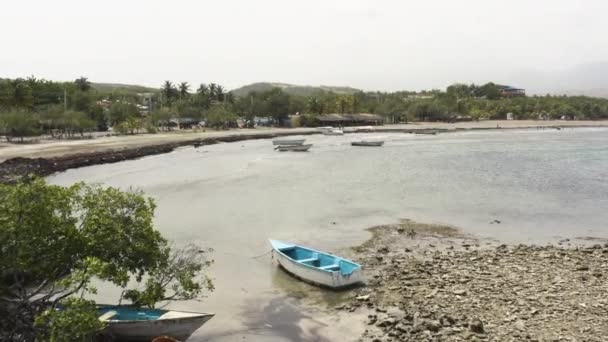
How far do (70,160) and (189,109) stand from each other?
72.3m

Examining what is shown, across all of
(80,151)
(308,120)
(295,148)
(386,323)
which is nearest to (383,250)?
(386,323)

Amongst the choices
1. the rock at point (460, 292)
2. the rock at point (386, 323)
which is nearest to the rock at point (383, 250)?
the rock at point (460, 292)

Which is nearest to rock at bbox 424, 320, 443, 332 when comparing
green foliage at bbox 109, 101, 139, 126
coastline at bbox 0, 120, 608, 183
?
coastline at bbox 0, 120, 608, 183

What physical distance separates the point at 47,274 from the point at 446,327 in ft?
36.0

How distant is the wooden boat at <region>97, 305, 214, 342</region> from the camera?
41.0 feet

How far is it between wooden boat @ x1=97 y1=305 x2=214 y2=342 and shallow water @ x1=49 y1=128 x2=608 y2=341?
6.26ft

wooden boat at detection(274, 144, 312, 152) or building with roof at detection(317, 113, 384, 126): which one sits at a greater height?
building with roof at detection(317, 113, 384, 126)

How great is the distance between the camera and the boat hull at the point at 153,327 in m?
12.5

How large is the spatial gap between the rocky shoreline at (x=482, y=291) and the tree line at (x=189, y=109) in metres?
71.2

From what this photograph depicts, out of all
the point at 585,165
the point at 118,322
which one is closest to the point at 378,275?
the point at 118,322

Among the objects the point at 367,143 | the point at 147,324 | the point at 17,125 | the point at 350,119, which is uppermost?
the point at 350,119

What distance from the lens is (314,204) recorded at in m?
36.6

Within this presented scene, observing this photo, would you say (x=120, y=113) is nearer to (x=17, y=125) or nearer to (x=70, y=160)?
(x=17, y=125)

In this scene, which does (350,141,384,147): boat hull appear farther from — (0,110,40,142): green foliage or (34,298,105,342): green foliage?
(34,298,105,342): green foliage
